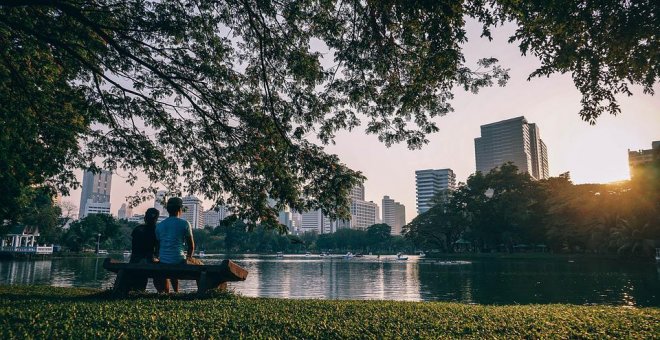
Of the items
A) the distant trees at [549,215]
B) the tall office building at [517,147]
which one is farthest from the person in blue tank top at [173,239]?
the tall office building at [517,147]

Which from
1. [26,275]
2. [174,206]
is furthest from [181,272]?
[26,275]

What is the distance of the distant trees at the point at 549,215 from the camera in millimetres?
45625

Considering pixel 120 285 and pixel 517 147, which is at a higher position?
pixel 517 147

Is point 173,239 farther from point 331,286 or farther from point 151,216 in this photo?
point 331,286

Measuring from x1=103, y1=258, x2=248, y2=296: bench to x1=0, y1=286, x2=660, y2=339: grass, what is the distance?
40 centimetres

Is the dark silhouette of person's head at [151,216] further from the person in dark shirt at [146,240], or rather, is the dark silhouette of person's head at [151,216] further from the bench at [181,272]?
the bench at [181,272]

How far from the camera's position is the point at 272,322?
501 centimetres

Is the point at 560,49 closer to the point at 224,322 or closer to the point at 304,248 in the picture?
the point at 224,322

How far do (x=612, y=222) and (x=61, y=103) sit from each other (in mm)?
59521

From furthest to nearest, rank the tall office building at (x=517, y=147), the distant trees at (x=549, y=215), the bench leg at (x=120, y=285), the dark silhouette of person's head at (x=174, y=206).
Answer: the tall office building at (x=517, y=147)
the distant trees at (x=549, y=215)
the dark silhouette of person's head at (x=174, y=206)
the bench leg at (x=120, y=285)

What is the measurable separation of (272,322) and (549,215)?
63074mm

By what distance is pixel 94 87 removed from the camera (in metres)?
10.0

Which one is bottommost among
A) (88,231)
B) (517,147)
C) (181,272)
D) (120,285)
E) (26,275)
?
(26,275)

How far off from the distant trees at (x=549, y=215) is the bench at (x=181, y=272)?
47.0 meters
